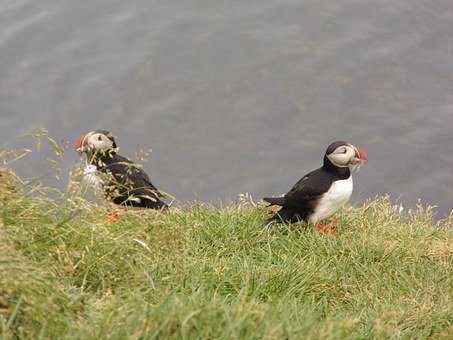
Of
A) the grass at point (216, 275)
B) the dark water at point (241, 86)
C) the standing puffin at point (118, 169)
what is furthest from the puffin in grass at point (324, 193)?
the dark water at point (241, 86)

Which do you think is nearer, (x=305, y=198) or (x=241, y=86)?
(x=305, y=198)

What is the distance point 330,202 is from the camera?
293 inches

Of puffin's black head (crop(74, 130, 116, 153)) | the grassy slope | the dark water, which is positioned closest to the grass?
the grassy slope

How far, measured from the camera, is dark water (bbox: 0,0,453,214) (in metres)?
12.3

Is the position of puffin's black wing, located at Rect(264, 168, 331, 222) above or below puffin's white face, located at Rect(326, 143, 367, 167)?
below

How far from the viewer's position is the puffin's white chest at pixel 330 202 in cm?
744

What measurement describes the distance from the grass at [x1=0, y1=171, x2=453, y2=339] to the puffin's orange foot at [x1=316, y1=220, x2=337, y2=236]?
0.26 ft

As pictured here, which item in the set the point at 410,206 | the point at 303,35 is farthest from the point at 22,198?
the point at 303,35

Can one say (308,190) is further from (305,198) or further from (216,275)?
(216,275)

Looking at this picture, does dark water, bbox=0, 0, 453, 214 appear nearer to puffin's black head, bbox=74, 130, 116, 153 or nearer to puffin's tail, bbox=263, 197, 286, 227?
puffin's black head, bbox=74, 130, 116, 153

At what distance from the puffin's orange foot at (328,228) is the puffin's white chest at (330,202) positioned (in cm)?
11

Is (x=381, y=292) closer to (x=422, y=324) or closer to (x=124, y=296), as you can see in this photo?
(x=422, y=324)

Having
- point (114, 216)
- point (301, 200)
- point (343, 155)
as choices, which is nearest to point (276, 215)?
point (301, 200)

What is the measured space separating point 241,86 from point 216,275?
832cm
